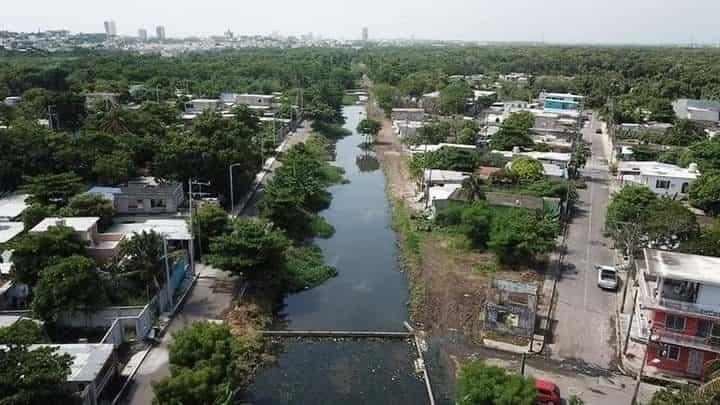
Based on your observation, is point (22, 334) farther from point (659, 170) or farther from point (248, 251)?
point (659, 170)

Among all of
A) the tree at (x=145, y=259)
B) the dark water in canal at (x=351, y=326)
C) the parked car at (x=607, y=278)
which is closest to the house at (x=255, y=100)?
the dark water in canal at (x=351, y=326)

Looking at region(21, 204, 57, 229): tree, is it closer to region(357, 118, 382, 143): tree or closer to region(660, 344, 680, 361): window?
region(660, 344, 680, 361): window

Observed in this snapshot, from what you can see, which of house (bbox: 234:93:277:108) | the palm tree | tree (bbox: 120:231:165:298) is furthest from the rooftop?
house (bbox: 234:93:277:108)

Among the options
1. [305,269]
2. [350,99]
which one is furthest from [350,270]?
[350,99]

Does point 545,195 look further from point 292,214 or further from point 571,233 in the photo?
point 292,214

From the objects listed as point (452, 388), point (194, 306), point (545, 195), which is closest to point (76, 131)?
point (194, 306)
